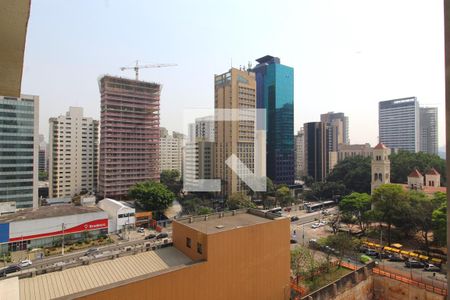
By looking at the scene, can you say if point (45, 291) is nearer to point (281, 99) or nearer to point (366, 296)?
point (366, 296)

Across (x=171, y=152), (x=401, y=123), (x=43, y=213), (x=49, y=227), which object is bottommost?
(x=49, y=227)

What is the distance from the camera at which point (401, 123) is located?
50719 mm

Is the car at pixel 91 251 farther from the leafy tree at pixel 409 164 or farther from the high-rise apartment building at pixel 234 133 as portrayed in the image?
the leafy tree at pixel 409 164

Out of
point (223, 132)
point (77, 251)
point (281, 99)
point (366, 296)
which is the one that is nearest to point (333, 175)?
point (281, 99)

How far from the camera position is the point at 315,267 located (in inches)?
373

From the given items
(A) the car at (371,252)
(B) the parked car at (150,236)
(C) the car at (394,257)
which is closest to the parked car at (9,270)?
(B) the parked car at (150,236)

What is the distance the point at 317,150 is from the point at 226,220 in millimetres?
29834

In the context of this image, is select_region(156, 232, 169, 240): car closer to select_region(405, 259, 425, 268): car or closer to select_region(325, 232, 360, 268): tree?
select_region(325, 232, 360, 268): tree

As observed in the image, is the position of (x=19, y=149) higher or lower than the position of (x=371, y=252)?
higher

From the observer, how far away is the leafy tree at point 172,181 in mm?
26328

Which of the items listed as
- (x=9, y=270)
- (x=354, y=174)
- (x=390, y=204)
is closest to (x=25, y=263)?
(x=9, y=270)

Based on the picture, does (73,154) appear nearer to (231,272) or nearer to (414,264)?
(231,272)

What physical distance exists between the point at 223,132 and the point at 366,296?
16114 millimetres

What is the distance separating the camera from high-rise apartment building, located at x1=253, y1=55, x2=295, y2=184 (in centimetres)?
2947
